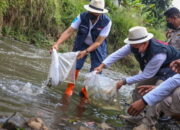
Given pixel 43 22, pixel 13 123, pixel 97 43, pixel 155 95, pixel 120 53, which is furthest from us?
pixel 43 22

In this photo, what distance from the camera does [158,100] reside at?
118 inches

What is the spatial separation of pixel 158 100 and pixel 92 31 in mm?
1827

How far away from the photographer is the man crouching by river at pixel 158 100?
2.97 meters

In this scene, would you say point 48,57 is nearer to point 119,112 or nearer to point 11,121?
point 119,112

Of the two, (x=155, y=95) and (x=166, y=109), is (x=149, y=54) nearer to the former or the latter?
(x=166, y=109)

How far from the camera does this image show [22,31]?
28.8 feet

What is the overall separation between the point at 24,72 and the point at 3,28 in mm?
3570

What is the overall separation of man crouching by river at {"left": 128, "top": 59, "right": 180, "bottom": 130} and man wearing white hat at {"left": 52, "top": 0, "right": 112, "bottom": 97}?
1.23 m

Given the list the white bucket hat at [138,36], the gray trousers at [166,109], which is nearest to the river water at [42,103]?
the gray trousers at [166,109]

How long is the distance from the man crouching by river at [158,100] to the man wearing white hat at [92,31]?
123 centimetres

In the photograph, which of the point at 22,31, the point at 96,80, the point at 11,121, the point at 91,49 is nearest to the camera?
the point at 11,121

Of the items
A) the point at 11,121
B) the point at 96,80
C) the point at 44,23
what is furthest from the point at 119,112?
the point at 44,23

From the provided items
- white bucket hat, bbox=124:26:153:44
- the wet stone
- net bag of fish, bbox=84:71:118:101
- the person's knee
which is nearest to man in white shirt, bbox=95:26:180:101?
white bucket hat, bbox=124:26:153:44

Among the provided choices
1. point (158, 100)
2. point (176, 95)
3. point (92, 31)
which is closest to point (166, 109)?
point (176, 95)
